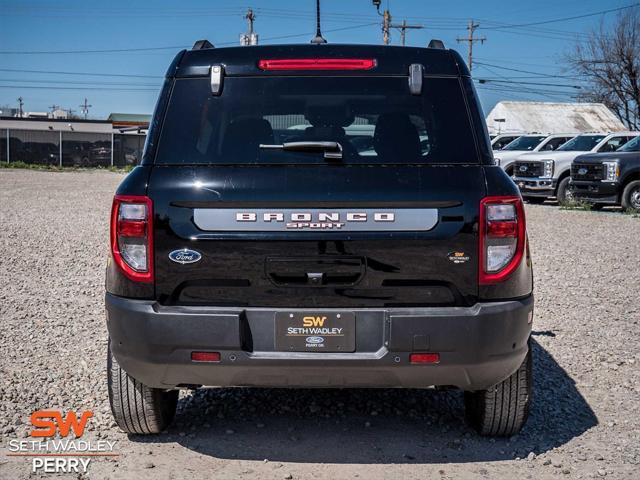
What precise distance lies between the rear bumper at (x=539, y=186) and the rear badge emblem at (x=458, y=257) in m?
19.6

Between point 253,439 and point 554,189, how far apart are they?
19.4m

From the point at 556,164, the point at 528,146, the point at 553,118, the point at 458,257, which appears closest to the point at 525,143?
the point at 528,146

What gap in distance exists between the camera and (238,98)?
159 inches

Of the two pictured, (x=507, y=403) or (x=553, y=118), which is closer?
(x=507, y=403)

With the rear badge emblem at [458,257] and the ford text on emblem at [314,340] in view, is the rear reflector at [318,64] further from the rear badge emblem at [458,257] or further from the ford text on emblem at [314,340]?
the ford text on emblem at [314,340]

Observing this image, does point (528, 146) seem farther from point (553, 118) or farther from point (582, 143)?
point (553, 118)

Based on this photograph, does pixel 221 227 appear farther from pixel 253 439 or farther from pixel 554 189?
pixel 554 189

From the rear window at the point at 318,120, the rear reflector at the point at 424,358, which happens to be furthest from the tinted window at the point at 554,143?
the rear reflector at the point at 424,358

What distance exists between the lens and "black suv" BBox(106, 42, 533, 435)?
365cm

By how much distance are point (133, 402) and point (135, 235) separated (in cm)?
100

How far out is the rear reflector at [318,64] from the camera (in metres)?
4.04

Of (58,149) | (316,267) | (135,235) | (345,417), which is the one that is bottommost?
(345,417)

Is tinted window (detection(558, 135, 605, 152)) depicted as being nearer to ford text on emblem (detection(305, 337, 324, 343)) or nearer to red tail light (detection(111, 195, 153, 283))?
ford text on emblem (detection(305, 337, 324, 343))

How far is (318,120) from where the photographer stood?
4.11 meters
